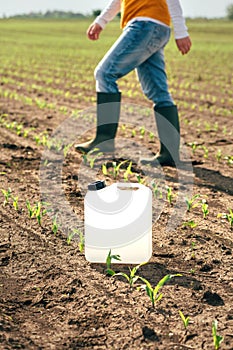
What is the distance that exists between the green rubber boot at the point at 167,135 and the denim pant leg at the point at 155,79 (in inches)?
2.9

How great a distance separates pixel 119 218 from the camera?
3.09m

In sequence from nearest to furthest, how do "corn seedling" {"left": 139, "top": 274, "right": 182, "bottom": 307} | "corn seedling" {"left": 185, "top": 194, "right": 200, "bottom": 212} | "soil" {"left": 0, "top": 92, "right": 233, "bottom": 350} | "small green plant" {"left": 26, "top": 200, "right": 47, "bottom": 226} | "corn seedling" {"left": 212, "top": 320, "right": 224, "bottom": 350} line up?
"corn seedling" {"left": 212, "top": 320, "right": 224, "bottom": 350}
"soil" {"left": 0, "top": 92, "right": 233, "bottom": 350}
"corn seedling" {"left": 139, "top": 274, "right": 182, "bottom": 307}
"small green plant" {"left": 26, "top": 200, "right": 47, "bottom": 226}
"corn seedling" {"left": 185, "top": 194, "right": 200, "bottom": 212}

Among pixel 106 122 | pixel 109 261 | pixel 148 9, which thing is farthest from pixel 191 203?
pixel 148 9

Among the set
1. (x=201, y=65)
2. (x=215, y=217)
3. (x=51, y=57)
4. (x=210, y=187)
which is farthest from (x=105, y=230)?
(x=51, y=57)

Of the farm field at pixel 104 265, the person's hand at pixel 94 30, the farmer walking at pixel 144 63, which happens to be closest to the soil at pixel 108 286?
the farm field at pixel 104 265

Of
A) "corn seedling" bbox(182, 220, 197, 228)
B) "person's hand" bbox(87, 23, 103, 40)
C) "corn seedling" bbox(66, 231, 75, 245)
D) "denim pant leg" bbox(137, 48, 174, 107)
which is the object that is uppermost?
"person's hand" bbox(87, 23, 103, 40)

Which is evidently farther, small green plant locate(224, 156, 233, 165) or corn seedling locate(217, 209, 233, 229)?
small green plant locate(224, 156, 233, 165)

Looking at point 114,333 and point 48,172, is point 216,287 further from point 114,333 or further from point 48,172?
point 48,172

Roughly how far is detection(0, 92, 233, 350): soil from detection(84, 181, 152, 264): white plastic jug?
0.14 m

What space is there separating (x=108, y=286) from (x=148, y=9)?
106 inches

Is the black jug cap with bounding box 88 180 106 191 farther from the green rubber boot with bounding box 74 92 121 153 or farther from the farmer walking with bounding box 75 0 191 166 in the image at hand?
the green rubber boot with bounding box 74 92 121 153

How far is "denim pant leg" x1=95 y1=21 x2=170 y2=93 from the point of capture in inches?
190

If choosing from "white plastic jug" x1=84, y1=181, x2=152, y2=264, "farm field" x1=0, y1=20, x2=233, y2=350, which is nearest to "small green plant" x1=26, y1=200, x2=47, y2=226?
"farm field" x1=0, y1=20, x2=233, y2=350

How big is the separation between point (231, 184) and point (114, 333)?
2499 millimetres
